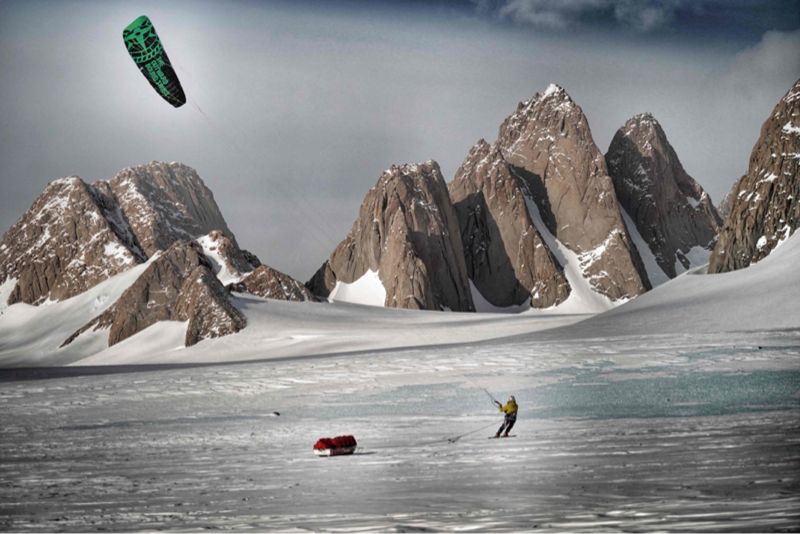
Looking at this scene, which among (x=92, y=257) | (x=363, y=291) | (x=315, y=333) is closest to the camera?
(x=315, y=333)

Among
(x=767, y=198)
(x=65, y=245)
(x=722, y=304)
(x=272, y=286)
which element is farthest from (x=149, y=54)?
(x=65, y=245)

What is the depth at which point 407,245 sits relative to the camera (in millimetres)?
161750

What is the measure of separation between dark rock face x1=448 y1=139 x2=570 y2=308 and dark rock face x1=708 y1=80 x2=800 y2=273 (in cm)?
9230

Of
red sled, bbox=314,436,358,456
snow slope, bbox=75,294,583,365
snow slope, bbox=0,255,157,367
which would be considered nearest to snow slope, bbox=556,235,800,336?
snow slope, bbox=75,294,583,365

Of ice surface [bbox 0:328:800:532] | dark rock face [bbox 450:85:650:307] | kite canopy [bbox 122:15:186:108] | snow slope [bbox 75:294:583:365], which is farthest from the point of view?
dark rock face [bbox 450:85:650:307]

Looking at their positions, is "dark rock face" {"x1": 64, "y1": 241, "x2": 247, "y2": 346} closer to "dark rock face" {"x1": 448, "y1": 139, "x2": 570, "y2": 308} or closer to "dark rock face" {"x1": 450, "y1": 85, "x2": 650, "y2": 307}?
"dark rock face" {"x1": 448, "y1": 139, "x2": 570, "y2": 308}

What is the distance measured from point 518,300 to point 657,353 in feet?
460

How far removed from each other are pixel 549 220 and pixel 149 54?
162903 millimetres

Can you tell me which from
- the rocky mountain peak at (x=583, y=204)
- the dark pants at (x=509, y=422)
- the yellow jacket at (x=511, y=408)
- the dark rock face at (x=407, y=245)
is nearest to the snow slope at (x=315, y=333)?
the dark pants at (x=509, y=422)

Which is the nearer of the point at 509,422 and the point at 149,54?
the point at 509,422

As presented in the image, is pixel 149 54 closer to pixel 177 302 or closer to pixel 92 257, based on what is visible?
pixel 177 302

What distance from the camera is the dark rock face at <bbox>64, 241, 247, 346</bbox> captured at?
9769 centimetres

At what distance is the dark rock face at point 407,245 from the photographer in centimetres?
16025

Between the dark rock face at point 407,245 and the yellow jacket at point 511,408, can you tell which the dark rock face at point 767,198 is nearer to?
the yellow jacket at point 511,408
